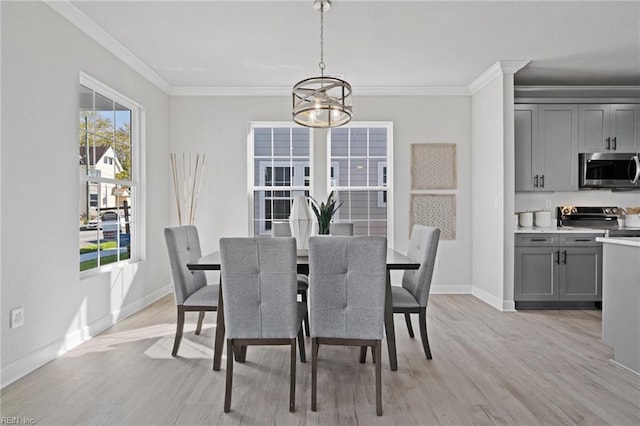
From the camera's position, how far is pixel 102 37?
355 cm

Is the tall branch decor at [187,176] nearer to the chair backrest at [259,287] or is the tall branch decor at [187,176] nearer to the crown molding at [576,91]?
the chair backrest at [259,287]

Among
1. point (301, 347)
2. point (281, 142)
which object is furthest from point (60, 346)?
point (281, 142)

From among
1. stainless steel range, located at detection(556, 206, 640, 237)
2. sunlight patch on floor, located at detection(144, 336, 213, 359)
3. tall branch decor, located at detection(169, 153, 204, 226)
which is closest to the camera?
sunlight patch on floor, located at detection(144, 336, 213, 359)

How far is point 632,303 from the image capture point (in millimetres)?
2670

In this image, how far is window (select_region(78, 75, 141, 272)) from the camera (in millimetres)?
3492

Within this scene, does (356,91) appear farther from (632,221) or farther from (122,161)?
(632,221)

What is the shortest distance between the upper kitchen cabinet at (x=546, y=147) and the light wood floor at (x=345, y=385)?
194 cm

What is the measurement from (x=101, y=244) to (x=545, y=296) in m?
4.69

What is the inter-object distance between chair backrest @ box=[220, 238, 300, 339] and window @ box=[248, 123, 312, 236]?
3.11m

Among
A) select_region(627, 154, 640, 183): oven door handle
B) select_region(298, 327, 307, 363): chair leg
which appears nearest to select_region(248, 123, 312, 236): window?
select_region(298, 327, 307, 363): chair leg

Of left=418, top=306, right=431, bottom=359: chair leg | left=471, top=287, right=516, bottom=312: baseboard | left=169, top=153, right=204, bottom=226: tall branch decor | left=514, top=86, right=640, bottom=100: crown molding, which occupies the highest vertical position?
left=514, top=86, right=640, bottom=100: crown molding

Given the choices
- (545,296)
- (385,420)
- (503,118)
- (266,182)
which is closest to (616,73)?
(503,118)

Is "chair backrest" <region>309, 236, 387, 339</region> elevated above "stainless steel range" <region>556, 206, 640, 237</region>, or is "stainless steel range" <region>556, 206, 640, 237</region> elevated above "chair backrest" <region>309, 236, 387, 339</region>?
"stainless steel range" <region>556, 206, 640, 237</region>

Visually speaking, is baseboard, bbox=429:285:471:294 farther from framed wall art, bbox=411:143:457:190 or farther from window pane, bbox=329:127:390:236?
framed wall art, bbox=411:143:457:190
